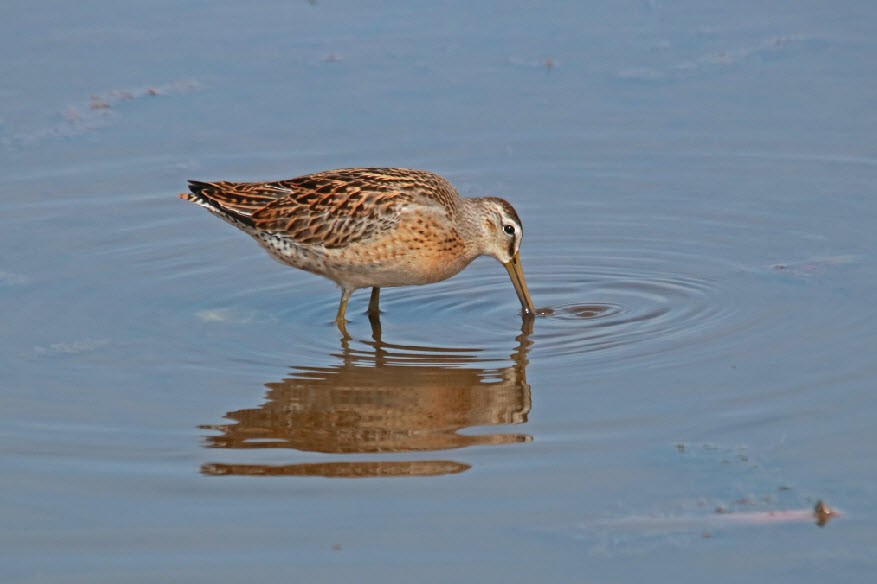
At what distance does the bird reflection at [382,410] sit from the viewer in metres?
6.39

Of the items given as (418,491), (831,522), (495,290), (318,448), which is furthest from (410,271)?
(831,522)

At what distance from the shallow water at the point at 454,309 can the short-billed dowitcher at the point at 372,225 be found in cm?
31

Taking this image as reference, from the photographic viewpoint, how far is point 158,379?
24.5 ft

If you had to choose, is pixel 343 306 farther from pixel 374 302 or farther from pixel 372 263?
pixel 372 263

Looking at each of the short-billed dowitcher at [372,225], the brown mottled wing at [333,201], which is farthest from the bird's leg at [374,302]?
the brown mottled wing at [333,201]

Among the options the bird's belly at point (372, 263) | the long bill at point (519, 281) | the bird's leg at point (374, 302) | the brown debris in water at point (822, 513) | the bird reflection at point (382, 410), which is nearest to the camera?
the brown debris in water at point (822, 513)

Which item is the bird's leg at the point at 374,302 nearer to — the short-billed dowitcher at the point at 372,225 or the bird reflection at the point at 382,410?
the short-billed dowitcher at the point at 372,225

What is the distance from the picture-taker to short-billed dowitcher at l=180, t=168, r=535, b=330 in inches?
332

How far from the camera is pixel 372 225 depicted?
8.43 meters

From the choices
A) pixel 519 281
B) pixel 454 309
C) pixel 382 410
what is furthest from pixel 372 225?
pixel 382 410

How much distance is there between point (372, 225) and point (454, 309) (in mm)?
708

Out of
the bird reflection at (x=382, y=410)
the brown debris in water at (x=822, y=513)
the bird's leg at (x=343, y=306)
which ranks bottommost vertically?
the brown debris in water at (x=822, y=513)

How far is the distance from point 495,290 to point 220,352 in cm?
191

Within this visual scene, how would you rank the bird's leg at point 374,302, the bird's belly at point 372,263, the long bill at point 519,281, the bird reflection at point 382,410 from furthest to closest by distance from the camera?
the bird's leg at point 374,302
the long bill at point 519,281
the bird's belly at point 372,263
the bird reflection at point 382,410
